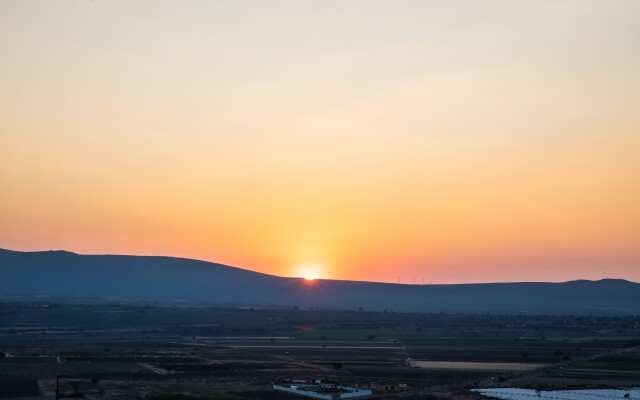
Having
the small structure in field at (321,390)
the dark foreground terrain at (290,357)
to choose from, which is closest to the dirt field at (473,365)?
the dark foreground terrain at (290,357)

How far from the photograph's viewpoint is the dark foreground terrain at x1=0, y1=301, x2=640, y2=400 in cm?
6106

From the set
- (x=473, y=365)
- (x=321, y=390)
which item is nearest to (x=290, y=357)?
(x=473, y=365)

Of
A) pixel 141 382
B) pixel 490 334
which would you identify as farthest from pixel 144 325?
pixel 141 382

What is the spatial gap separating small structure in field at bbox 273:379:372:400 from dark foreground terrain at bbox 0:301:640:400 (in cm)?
135

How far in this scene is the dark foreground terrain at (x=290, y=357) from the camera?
6106 centimetres

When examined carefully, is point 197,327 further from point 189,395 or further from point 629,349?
point 189,395

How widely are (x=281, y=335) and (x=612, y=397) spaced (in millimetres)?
75427

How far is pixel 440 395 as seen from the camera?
55.6 meters

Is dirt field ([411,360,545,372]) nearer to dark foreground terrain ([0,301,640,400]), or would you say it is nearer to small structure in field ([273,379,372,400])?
dark foreground terrain ([0,301,640,400])

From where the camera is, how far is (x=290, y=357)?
8725cm

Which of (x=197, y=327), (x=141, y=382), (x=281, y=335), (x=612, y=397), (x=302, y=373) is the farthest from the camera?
(x=197, y=327)

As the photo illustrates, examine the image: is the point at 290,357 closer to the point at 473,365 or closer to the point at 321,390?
the point at 473,365

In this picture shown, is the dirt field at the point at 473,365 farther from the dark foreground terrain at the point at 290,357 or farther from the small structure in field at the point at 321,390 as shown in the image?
the small structure in field at the point at 321,390

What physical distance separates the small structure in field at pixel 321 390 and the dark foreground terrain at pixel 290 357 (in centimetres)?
135
